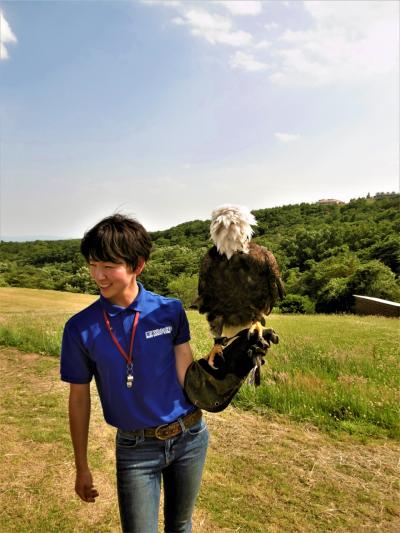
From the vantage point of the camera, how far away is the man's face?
2230 mm

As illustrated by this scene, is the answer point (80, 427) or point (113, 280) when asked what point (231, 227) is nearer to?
point (113, 280)

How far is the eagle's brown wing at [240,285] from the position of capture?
3.01 meters

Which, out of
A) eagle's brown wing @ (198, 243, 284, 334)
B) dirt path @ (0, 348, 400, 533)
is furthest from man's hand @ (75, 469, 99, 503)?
dirt path @ (0, 348, 400, 533)

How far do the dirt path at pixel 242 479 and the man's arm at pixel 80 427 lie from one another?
2472mm

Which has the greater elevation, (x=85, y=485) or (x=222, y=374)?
(x=222, y=374)

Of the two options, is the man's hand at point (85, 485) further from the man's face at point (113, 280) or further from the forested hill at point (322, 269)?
the forested hill at point (322, 269)

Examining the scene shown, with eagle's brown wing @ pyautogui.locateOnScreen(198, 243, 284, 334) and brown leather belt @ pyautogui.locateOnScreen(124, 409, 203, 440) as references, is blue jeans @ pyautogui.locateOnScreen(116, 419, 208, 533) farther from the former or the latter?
eagle's brown wing @ pyautogui.locateOnScreen(198, 243, 284, 334)

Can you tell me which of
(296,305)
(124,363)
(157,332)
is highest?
(157,332)

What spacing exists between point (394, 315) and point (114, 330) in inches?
1181

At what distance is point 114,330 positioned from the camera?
226 centimetres

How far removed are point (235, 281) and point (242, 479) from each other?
3.42 meters

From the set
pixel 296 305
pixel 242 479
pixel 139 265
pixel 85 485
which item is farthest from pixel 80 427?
pixel 296 305

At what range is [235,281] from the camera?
119 inches

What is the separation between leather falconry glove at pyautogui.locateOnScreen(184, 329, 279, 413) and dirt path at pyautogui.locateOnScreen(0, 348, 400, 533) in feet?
8.93
